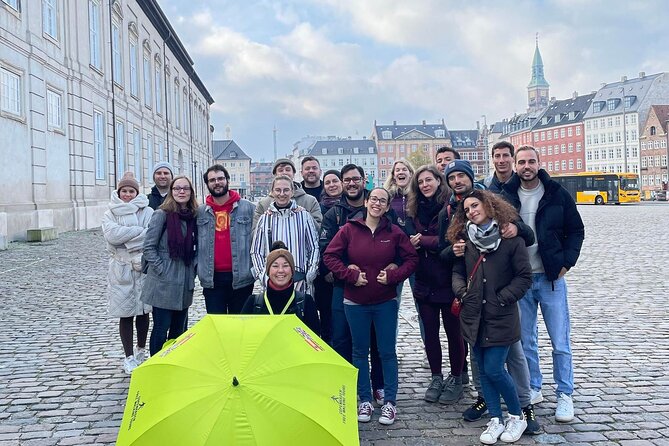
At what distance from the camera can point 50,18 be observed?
78.8 ft

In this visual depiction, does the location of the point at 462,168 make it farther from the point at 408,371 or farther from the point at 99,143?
the point at 99,143

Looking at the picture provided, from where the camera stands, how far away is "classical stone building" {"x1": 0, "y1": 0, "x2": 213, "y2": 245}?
20703 millimetres

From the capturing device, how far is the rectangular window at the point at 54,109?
→ 23672 mm

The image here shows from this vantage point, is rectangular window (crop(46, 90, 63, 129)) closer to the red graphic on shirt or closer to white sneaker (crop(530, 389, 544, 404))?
the red graphic on shirt

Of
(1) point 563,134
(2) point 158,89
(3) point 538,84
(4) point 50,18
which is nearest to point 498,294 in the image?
(4) point 50,18

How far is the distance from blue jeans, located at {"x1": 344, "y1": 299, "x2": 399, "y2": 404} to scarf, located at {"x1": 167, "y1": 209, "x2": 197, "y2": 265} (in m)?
1.64

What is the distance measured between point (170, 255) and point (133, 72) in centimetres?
3495

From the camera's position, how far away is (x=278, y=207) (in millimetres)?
5680

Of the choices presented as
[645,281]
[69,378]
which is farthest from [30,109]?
[645,281]

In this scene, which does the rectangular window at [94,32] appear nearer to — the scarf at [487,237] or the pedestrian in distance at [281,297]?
the pedestrian in distance at [281,297]

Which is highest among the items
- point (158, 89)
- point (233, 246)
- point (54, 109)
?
point (158, 89)

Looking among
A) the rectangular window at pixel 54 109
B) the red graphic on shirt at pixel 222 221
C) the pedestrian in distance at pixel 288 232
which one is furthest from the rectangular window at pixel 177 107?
the pedestrian in distance at pixel 288 232

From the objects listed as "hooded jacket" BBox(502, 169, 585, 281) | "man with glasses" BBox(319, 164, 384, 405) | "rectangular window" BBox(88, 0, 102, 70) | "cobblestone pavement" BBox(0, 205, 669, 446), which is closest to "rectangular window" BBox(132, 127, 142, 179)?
"rectangular window" BBox(88, 0, 102, 70)

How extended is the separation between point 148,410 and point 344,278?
214 cm
